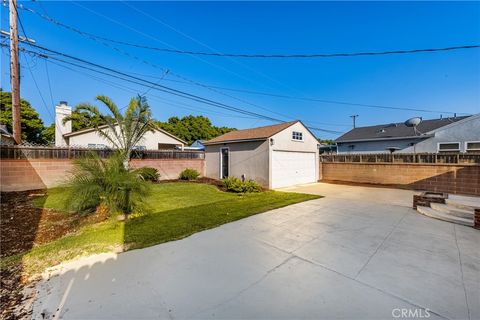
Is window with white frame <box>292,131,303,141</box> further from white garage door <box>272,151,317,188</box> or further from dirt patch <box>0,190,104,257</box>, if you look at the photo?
dirt patch <box>0,190,104,257</box>

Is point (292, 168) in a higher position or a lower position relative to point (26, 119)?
Answer: lower

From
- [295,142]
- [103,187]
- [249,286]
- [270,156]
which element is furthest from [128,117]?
[249,286]

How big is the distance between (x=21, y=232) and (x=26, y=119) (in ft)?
91.5

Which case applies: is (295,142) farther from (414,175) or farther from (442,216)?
(442,216)

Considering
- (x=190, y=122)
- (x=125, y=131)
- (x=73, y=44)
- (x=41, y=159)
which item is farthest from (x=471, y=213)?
(x=190, y=122)

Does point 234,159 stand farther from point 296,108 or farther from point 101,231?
point 296,108

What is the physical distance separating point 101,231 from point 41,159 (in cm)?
808

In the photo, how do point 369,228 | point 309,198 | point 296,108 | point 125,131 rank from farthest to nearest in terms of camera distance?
point 296,108 < point 125,131 < point 309,198 < point 369,228

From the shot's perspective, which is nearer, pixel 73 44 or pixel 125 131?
pixel 73 44

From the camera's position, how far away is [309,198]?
8.55m

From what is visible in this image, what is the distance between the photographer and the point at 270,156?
11.0 m

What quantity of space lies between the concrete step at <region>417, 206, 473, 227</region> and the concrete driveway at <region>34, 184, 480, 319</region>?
778mm

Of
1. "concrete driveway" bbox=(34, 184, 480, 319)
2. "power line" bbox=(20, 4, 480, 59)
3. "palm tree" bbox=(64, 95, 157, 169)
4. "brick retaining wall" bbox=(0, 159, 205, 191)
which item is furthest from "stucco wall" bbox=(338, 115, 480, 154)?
"brick retaining wall" bbox=(0, 159, 205, 191)

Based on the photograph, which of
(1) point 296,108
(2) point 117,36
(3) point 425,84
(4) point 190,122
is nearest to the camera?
(2) point 117,36
